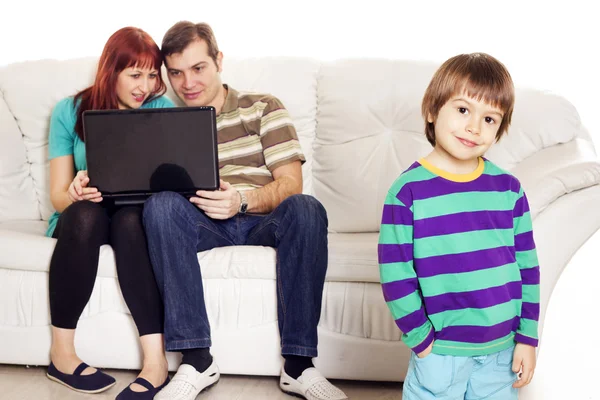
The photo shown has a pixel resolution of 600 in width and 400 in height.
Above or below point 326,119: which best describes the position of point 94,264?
below

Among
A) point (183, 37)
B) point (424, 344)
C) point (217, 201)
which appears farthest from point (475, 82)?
point (183, 37)

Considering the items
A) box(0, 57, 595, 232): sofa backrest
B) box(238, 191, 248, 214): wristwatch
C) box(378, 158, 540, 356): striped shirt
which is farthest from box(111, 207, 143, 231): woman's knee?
box(378, 158, 540, 356): striped shirt

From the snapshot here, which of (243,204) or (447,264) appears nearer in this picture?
(447,264)

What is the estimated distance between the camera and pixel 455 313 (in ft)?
4.04

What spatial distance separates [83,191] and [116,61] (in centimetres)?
42

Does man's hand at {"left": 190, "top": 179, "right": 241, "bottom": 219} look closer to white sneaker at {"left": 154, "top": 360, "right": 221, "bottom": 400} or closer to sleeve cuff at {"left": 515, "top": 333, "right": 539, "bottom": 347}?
white sneaker at {"left": 154, "top": 360, "right": 221, "bottom": 400}

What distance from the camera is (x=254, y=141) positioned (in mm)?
2141

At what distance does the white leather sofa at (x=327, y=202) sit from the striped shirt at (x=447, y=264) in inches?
18.9

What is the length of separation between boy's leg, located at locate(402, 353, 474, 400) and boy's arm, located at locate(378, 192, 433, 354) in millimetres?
33

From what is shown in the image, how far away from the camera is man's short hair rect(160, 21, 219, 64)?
2.09 meters

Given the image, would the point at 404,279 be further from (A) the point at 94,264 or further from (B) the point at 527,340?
(A) the point at 94,264

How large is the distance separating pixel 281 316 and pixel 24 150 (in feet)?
3.88

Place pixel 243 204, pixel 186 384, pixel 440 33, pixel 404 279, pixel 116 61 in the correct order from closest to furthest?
1. pixel 404 279
2. pixel 186 384
3. pixel 243 204
4. pixel 116 61
5. pixel 440 33

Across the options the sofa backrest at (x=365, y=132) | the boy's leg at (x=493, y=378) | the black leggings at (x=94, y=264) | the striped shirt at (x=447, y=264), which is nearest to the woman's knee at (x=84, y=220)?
the black leggings at (x=94, y=264)
